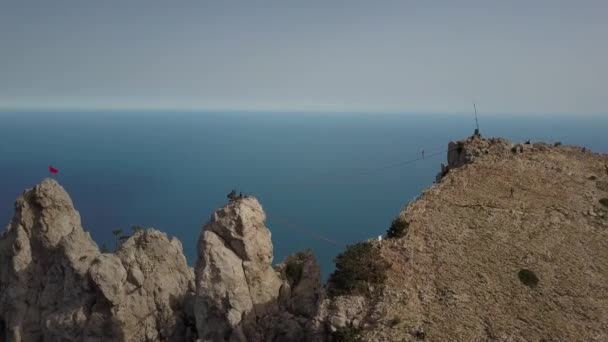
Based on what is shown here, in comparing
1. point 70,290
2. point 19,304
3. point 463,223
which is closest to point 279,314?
point 463,223

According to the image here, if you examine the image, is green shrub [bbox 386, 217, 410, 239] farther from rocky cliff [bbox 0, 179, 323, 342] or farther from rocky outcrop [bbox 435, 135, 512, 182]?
rocky outcrop [bbox 435, 135, 512, 182]

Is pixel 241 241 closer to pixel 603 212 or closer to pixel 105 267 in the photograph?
pixel 105 267

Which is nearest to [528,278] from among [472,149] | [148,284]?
[472,149]

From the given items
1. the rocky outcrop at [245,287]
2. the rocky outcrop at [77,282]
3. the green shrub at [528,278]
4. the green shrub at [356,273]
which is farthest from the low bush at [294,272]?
the green shrub at [528,278]

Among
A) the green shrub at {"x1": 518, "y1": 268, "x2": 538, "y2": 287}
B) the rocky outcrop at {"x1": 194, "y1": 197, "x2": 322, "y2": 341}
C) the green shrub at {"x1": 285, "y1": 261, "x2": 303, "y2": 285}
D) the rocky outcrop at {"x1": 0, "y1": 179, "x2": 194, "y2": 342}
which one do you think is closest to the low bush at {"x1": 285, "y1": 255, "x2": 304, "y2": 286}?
the green shrub at {"x1": 285, "y1": 261, "x2": 303, "y2": 285}

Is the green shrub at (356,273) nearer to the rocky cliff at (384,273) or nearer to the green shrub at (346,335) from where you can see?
the rocky cliff at (384,273)

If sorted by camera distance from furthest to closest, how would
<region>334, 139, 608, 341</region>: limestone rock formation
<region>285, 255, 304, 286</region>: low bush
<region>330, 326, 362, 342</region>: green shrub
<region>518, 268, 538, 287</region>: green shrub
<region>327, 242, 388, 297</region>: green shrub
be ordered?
<region>285, 255, 304, 286</region>: low bush < <region>518, 268, 538, 287</region>: green shrub < <region>327, 242, 388, 297</region>: green shrub < <region>334, 139, 608, 341</region>: limestone rock formation < <region>330, 326, 362, 342</region>: green shrub

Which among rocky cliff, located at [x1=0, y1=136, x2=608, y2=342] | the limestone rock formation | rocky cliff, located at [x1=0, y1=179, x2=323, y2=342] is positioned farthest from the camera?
rocky cliff, located at [x1=0, y1=179, x2=323, y2=342]

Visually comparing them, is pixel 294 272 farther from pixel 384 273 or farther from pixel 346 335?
pixel 346 335
